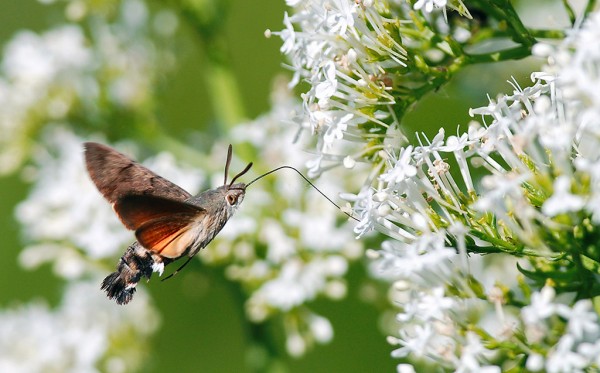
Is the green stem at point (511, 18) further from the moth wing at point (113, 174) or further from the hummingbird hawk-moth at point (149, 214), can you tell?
the moth wing at point (113, 174)

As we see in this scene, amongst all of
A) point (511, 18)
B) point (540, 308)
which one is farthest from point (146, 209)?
point (540, 308)

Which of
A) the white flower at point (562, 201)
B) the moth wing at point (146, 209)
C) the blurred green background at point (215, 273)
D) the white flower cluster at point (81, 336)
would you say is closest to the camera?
the white flower at point (562, 201)

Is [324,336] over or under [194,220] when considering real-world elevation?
under

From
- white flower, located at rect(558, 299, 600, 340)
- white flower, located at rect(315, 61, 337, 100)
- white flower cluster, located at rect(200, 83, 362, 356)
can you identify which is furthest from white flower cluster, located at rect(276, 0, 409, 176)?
white flower cluster, located at rect(200, 83, 362, 356)

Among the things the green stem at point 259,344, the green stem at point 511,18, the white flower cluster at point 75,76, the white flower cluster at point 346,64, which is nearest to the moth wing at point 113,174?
the white flower cluster at point 346,64

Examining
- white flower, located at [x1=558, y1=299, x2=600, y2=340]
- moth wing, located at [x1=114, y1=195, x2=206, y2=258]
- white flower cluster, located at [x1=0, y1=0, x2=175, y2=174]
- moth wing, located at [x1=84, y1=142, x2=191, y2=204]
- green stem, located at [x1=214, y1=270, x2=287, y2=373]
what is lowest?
green stem, located at [x1=214, y1=270, x2=287, y2=373]

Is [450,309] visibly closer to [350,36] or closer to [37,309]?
[350,36]

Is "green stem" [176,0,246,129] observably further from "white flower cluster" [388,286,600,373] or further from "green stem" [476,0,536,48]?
"white flower cluster" [388,286,600,373]

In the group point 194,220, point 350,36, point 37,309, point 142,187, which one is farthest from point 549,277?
point 37,309
